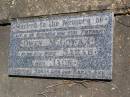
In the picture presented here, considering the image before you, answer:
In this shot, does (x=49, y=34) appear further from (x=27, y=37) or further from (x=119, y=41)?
(x=119, y=41)

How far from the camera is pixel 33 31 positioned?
163 inches

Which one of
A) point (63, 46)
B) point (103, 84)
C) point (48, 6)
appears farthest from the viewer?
point (48, 6)

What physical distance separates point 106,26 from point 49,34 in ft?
2.35

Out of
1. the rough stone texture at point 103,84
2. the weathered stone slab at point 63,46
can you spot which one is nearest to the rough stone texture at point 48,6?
the weathered stone slab at point 63,46

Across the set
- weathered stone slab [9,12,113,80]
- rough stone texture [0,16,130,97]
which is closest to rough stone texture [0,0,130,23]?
weathered stone slab [9,12,113,80]

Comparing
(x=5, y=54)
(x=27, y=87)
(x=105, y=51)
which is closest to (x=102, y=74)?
(x=105, y=51)

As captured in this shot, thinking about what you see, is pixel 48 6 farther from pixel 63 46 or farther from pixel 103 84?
pixel 103 84

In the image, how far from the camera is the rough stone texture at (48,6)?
3.73m

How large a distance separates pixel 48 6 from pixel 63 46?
57 cm

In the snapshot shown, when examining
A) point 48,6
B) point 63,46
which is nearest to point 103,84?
point 63,46

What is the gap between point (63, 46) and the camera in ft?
12.7

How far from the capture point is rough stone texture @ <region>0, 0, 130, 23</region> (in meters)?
3.73

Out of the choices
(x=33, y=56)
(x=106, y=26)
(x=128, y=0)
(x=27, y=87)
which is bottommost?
(x=27, y=87)

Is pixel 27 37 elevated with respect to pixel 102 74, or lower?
elevated
